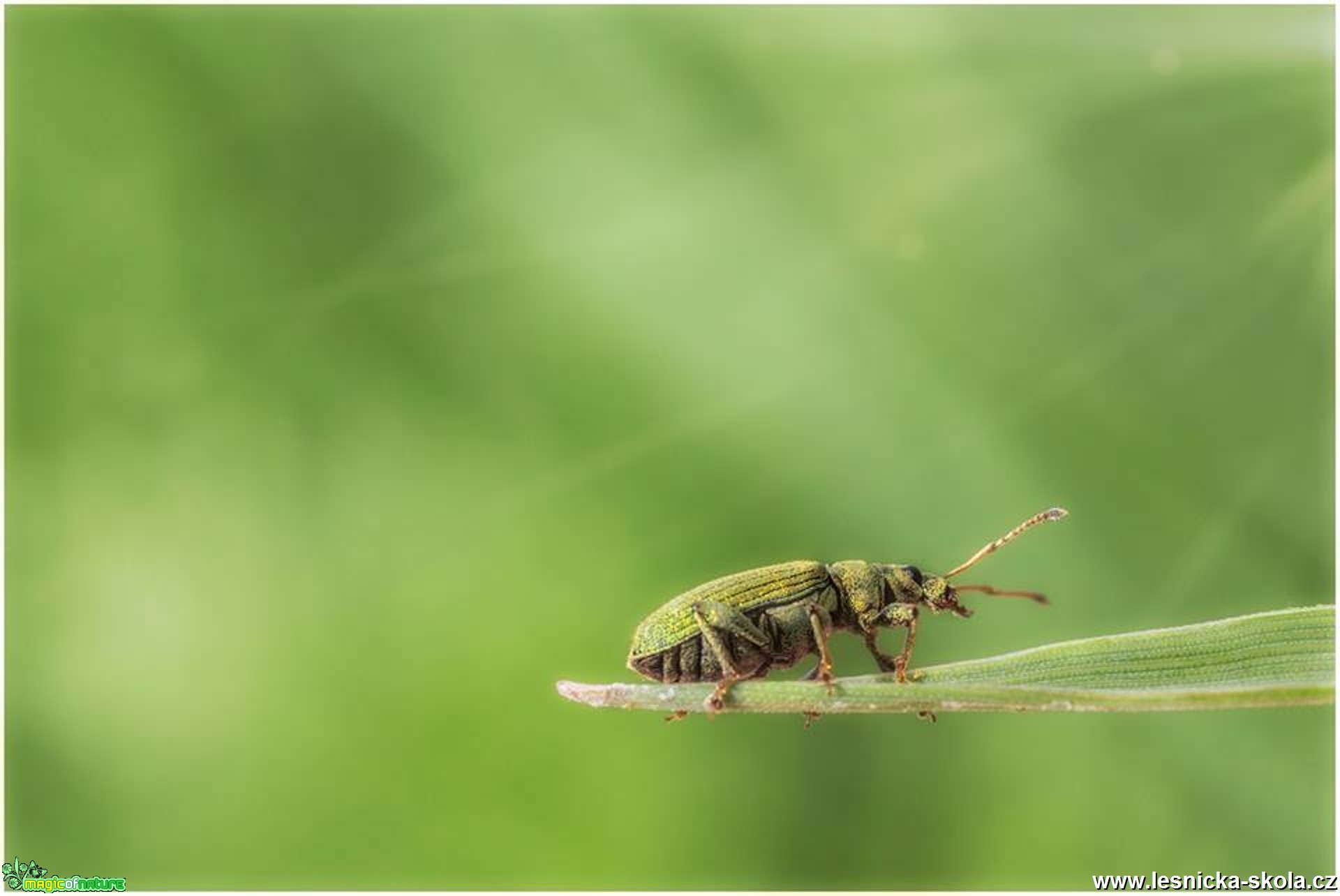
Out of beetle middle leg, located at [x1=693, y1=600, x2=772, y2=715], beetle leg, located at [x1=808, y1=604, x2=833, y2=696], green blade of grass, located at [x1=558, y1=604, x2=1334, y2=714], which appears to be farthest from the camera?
beetle middle leg, located at [x1=693, y1=600, x2=772, y2=715]

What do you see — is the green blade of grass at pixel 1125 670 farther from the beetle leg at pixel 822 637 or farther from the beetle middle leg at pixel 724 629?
the beetle middle leg at pixel 724 629

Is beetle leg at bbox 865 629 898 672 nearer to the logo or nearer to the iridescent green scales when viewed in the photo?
the iridescent green scales

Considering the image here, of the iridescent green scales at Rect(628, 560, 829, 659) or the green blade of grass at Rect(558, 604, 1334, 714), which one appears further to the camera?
the iridescent green scales at Rect(628, 560, 829, 659)

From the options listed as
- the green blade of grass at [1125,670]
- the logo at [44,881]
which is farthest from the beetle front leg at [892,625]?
the logo at [44,881]

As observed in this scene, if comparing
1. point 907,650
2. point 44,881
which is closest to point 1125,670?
point 907,650

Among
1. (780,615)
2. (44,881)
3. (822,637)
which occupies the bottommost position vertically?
(44,881)

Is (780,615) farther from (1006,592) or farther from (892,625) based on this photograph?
(1006,592)

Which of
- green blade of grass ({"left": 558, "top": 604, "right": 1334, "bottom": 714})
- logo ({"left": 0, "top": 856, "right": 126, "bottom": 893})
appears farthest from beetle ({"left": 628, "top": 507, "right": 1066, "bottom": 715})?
logo ({"left": 0, "top": 856, "right": 126, "bottom": 893})
